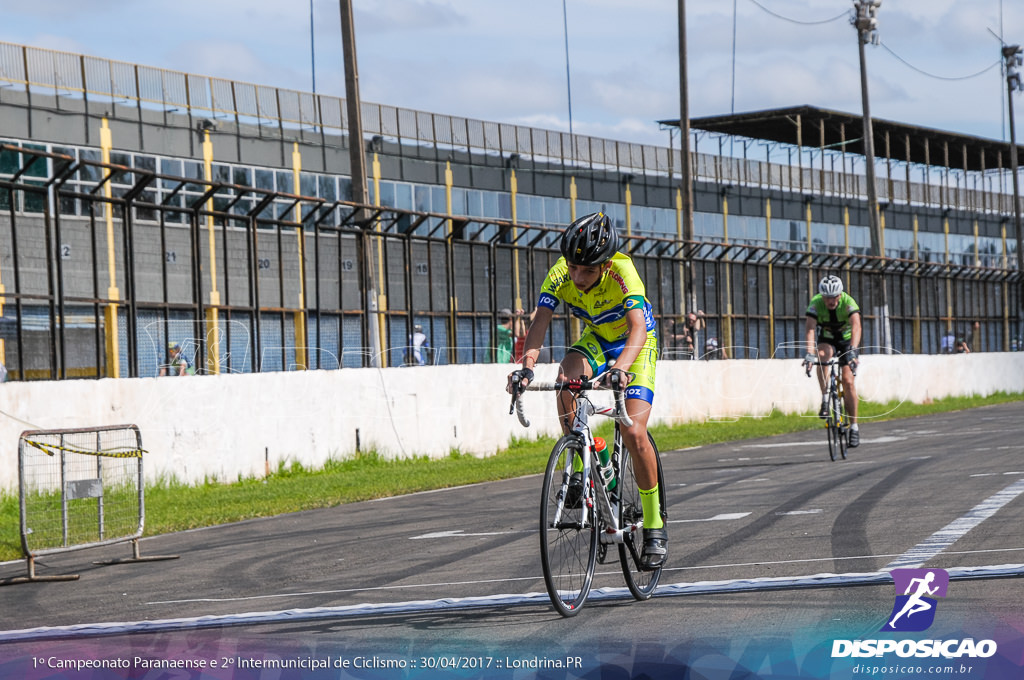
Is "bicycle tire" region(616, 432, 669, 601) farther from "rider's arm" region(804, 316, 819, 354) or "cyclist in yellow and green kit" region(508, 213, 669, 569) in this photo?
"rider's arm" region(804, 316, 819, 354)

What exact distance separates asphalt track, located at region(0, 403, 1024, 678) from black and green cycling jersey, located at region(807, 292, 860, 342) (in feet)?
8.52

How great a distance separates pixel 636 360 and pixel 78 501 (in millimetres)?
5795

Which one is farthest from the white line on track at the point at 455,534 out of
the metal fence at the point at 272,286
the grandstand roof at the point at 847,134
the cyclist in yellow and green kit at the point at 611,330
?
the grandstand roof at the point at 847,134

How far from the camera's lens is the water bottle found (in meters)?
6.68

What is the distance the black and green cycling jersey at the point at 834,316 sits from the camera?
15.5 meters

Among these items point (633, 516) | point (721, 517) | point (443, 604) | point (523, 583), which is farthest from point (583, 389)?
point (721, 517)

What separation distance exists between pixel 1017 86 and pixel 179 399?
190ft

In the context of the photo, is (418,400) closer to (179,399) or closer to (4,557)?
(179,399)

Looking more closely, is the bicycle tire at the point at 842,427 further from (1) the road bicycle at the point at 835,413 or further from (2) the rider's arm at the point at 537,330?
(2) the rider's arm at the point at 537,330

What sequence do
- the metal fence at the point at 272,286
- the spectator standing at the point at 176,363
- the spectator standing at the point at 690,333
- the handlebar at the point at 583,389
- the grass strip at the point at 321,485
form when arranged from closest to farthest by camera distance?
1. the handlebar at the point at 583,389
2. the grass strip at the point at 321,485
3. the metal fence at the point at 272,286
4. the spectator standing at the point at 176,363
5. the spectator standing at the point at 690,333

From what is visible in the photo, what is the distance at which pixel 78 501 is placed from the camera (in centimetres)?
1098

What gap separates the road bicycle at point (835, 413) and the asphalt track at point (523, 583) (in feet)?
6.77

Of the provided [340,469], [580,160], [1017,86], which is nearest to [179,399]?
[340,469]

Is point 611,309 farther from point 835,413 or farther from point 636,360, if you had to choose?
point 835,413
